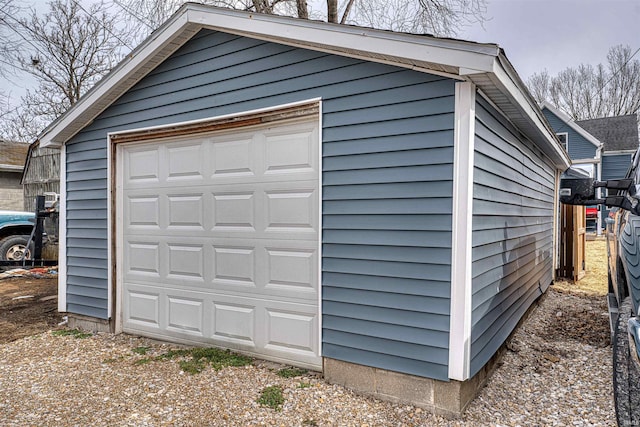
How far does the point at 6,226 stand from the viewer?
8945 millimetres

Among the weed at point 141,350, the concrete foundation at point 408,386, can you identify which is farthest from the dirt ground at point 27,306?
the concrete foundation at point 408,386

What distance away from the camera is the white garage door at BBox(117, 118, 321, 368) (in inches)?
136

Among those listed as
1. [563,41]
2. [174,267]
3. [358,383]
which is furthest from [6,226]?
[563,41]

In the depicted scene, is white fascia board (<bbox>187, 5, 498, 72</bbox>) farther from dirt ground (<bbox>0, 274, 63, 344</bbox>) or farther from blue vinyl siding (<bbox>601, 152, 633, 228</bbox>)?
blue vinyl siding (<bbox>601, 152, 633, 228</bbox>)

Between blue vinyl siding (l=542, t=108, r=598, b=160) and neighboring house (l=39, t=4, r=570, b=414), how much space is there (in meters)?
14.0

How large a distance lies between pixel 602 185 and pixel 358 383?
2.17 m

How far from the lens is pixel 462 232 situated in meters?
2.71

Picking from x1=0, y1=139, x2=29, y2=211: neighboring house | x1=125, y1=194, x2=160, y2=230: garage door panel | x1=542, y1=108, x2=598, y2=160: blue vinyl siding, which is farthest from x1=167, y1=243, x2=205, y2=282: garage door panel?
x1=542, y1=108, x2=598, y2=160: blue vinyl siding

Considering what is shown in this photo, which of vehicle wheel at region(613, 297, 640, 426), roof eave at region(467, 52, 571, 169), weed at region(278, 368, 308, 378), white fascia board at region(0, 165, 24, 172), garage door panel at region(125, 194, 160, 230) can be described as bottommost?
weed at region(278, 368, 308, 378)

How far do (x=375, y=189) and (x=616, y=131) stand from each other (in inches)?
794

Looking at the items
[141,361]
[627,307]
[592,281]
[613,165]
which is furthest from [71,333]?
[613,165]

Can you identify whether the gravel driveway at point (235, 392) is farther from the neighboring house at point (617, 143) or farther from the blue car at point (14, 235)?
the neighboring house at point (617, 143)

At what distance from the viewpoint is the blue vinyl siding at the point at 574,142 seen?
1659 centimetres

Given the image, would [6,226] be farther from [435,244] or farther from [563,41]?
[563,41]
